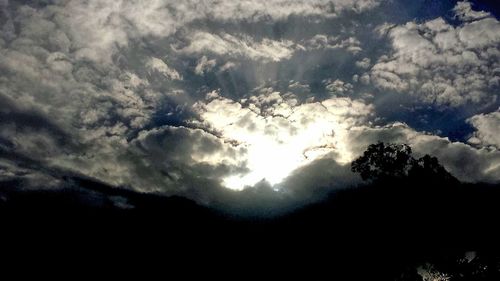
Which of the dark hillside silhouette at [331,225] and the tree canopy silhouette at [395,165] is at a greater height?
the tree canopy silhouette at [395,165]

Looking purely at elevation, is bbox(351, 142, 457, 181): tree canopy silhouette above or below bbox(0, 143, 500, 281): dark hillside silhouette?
above

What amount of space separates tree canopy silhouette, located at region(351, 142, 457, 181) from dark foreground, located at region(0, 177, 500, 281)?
88 cm

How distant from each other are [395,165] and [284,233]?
1663 centimetres

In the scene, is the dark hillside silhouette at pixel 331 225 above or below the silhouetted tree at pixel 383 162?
below

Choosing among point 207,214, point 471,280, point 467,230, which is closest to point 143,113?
point 207,214

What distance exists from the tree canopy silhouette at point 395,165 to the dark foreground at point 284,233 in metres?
0.88

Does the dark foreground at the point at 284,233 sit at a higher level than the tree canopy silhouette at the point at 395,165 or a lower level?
lower

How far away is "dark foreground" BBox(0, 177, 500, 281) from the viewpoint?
26.0 m

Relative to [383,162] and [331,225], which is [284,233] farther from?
[383,162]

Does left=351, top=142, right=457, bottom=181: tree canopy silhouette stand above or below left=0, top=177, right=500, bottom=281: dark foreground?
above

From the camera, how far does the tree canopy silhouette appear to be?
925 inches

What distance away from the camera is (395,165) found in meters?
24.1

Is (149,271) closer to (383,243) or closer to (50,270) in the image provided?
(50,270)

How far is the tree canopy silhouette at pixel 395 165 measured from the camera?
77.0 ft
